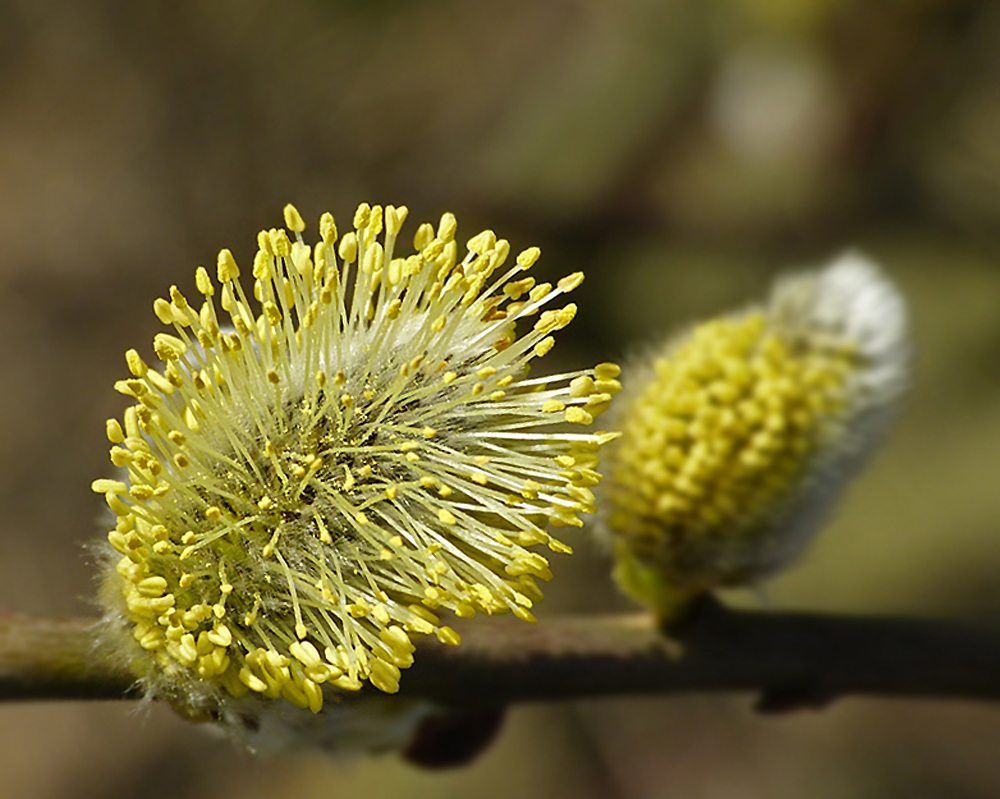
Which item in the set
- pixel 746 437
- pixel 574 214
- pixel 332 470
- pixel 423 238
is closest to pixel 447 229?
pixel 423 238

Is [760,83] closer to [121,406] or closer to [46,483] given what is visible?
[121,406]

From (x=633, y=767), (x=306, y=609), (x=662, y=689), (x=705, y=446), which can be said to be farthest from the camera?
(x=633, y=767)

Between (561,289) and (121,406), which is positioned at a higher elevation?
(561,289)

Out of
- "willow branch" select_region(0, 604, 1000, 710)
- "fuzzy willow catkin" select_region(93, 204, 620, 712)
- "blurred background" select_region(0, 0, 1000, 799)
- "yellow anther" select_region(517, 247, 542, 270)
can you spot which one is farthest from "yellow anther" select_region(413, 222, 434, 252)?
"blurred background" select_region(0, 0, 1000, 799)

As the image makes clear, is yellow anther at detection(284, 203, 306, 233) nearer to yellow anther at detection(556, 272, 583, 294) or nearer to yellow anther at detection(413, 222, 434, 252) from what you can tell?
yellow anther at detection(413, 222, 434, 252)

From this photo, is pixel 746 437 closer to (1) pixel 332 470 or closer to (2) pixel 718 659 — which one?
(2) pixel 718 659

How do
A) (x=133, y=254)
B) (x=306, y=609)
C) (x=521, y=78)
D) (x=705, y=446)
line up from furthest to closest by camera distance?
(x=521, y=78) < (x=133, y=254) < (x=705, y=446) < (x=306, y=609)

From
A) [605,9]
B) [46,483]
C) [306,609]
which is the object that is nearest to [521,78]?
[605,9]

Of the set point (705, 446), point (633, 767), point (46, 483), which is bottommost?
point (633, 767)
